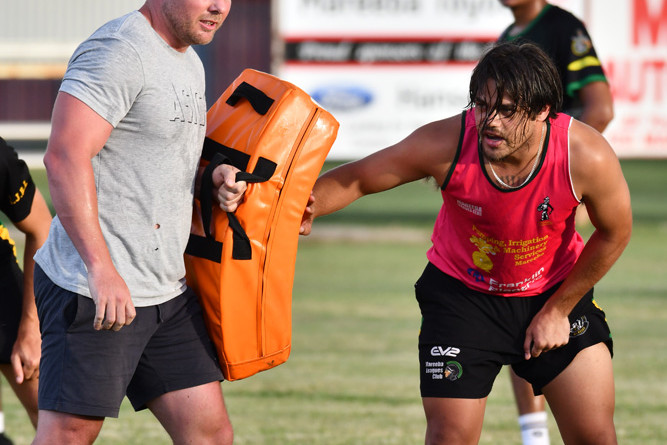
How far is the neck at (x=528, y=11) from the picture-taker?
18.3ft

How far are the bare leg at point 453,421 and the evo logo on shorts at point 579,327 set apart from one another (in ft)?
1.54

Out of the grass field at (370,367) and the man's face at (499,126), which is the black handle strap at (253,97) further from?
the grass field at (370,367)

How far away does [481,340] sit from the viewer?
168 inches

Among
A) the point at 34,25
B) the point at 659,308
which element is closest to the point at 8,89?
the point at 34,25

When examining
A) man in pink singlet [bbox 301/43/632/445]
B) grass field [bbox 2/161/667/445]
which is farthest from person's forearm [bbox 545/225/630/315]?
grass field [bbox 2/161/667/445]

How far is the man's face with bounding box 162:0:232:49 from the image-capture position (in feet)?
12.1

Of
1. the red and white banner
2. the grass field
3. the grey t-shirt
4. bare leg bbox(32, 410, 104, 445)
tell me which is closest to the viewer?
the grey t-shirt

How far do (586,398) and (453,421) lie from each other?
0.53m

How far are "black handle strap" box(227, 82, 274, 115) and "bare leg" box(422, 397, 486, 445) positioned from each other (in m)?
1.29

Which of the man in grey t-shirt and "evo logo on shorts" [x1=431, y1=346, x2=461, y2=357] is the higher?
the man in grey t-shirt

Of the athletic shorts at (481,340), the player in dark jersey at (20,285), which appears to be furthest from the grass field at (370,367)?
the athletic shorts at (481,340)

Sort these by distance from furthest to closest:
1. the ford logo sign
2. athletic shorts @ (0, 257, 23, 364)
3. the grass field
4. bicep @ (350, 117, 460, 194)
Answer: the ford logo sign, the grass field, athletic shorts @ (0, 257, 23, 364), bicep @ (350, 117, 460, 194)

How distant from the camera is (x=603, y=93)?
5.46 m

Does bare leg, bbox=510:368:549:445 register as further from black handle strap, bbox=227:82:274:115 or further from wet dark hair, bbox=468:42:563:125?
black handle strap, bbox=227:82:274:115
